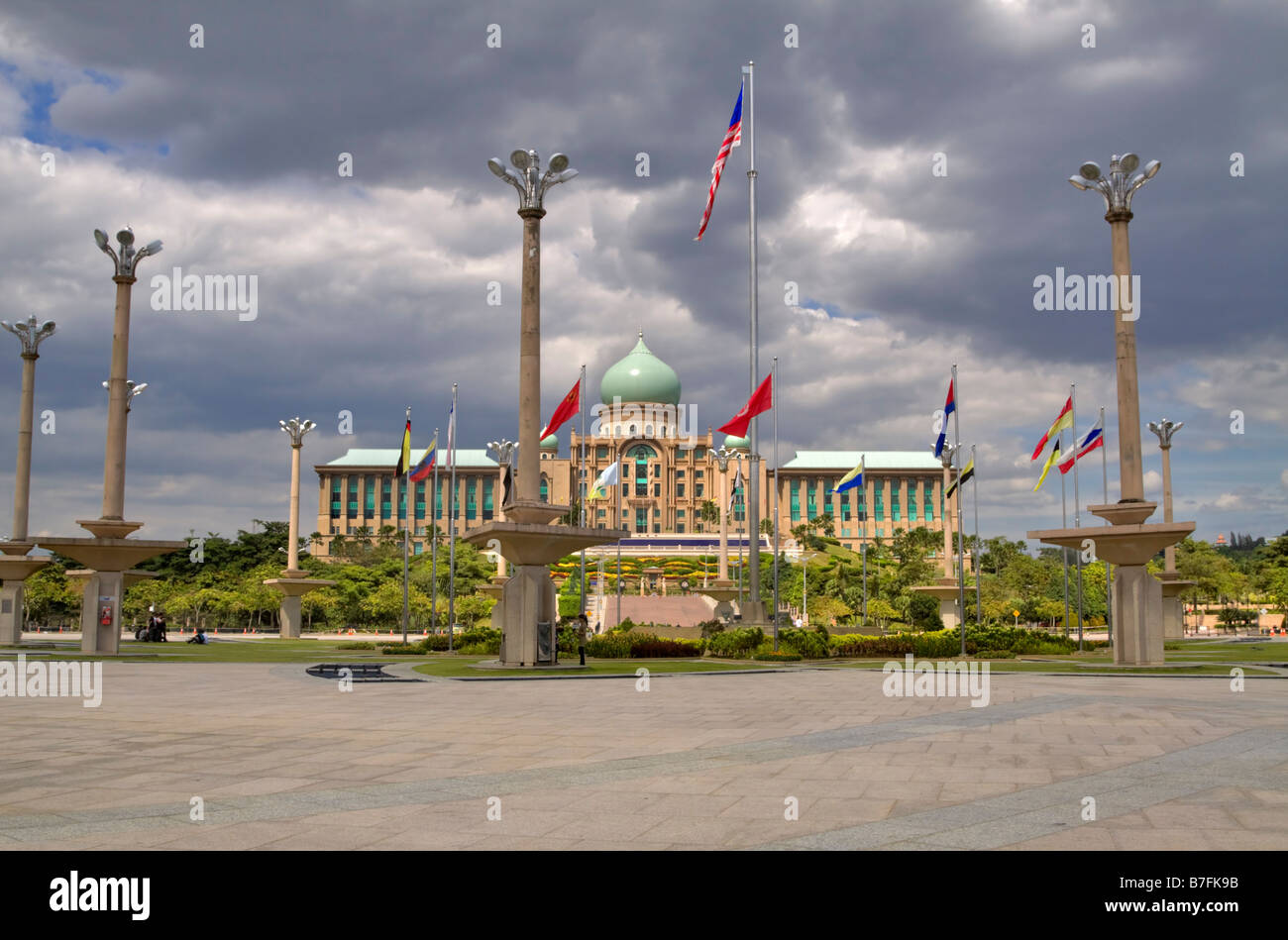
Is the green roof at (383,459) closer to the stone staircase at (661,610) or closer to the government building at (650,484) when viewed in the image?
the government building at (650,484)

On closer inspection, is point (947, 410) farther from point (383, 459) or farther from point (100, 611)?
point (383, 459)

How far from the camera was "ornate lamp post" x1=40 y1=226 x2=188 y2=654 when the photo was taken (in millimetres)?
37969

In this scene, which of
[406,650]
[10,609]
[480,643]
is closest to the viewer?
[480,643]

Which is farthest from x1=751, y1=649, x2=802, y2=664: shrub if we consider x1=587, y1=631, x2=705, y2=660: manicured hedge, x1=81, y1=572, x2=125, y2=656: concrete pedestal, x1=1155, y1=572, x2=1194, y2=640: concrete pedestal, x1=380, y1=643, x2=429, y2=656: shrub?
x1=1155, y1=572, x2=1194, y2=640: concrete pedestal

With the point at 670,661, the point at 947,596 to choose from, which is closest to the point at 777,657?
the point at 670,661

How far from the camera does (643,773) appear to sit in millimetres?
12344

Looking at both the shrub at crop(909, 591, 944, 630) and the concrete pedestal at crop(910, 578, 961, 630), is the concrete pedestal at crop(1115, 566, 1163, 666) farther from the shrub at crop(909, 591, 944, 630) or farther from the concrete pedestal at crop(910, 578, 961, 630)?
the shrub at crop(909, 591, 944, 630)

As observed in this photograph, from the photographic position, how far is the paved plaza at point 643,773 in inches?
356

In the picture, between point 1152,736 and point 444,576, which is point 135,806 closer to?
point 1152,736

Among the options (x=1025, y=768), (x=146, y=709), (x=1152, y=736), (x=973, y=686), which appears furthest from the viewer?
(x=973, y=686)

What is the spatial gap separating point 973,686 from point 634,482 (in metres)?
129

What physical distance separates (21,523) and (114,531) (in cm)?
1425

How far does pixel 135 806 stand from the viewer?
33.4 feet
